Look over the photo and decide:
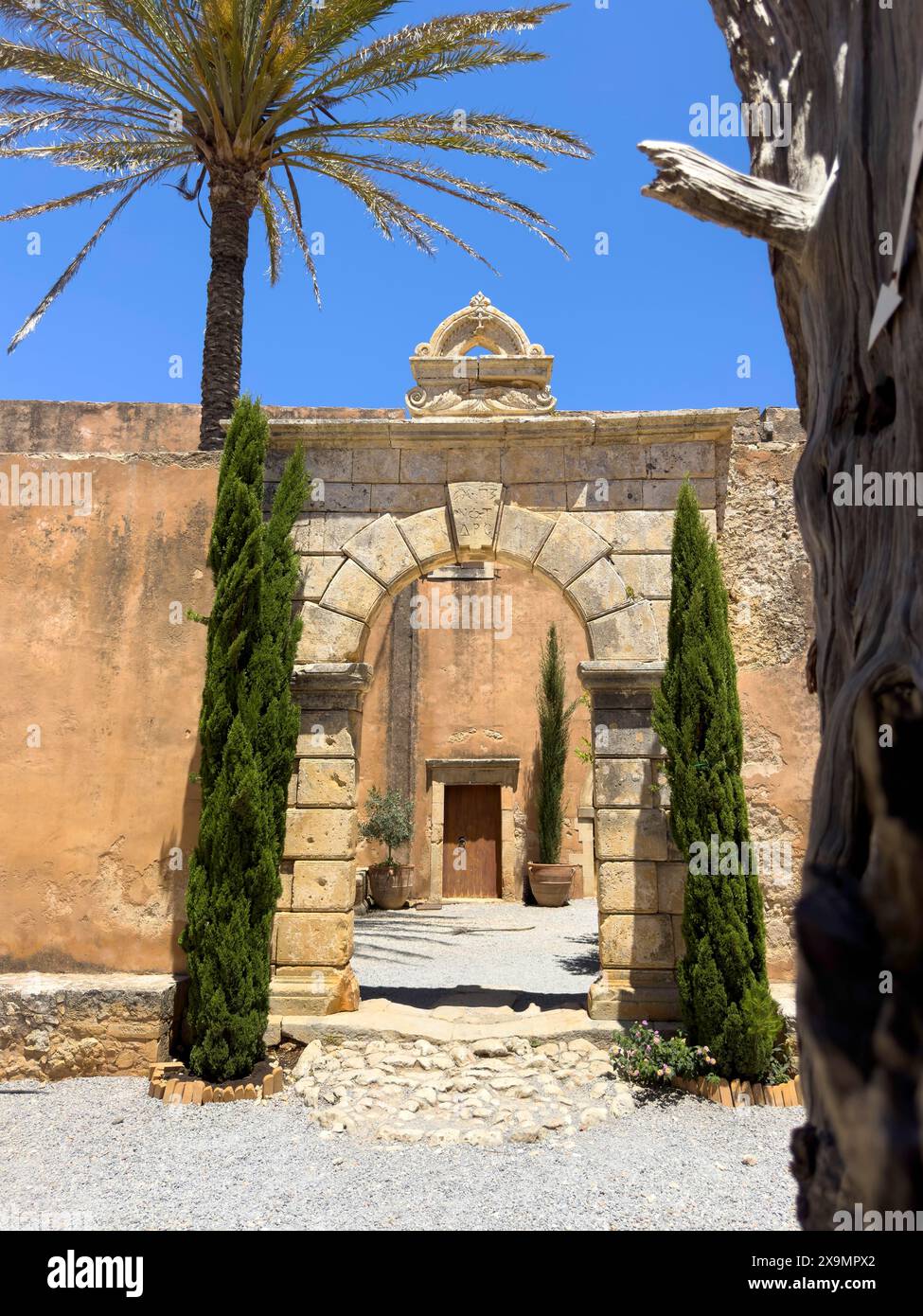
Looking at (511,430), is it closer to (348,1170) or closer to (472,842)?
(348,1170)

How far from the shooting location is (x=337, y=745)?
6.62 meters

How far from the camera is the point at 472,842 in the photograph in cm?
1634

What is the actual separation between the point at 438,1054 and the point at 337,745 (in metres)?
2.21

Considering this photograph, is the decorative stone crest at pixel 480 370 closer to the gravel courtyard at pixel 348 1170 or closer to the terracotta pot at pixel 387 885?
the gravel courtyard at pixel 348 1170

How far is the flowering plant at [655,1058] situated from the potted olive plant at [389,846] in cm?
927

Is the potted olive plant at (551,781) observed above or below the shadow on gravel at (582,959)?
above

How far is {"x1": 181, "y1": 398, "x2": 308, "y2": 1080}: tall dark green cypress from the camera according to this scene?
5.71 m

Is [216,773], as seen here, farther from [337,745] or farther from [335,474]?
[335,474]

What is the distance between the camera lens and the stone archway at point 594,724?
6207 millimetres

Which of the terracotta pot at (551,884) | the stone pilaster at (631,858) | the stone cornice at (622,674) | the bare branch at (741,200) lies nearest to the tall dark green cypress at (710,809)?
the stone cornice at (622,674)

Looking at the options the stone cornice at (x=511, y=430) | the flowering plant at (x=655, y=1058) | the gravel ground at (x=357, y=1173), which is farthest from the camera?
the stone cornice at (x=511, y=430)

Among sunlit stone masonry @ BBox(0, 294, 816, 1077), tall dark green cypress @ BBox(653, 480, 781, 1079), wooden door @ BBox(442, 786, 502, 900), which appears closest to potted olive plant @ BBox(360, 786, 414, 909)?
wooden door @ BBox(442, 786, 502, 900)

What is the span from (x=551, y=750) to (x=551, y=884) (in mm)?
2343
